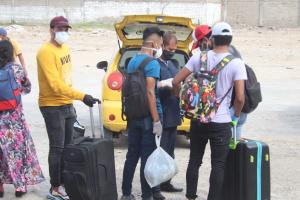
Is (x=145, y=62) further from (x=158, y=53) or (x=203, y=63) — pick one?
(x=203, y=63)

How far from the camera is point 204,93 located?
498 cm

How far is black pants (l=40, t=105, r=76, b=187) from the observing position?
5.69 metres

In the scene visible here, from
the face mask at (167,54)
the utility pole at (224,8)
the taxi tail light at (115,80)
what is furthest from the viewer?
the utility pole at (224,8)

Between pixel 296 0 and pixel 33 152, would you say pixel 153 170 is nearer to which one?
pixel 33 152

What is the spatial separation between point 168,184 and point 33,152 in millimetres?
1435

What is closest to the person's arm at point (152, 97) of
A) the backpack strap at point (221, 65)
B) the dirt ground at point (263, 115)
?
the backpack strap at point (221, 65)

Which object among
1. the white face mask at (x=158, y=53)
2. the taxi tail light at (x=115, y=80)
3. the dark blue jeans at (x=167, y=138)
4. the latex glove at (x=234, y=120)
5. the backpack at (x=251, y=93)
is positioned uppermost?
the white face mask at (x=158, y=53)

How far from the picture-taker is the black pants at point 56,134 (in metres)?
5.69

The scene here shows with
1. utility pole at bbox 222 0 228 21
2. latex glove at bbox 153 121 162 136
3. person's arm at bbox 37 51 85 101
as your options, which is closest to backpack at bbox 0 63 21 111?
person's arm at bbox 37 51 85 101

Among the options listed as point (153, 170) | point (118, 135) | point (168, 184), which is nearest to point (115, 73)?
point (118, 135)

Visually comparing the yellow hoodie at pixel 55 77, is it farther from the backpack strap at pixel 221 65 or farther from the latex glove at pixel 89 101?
the backpack strap at pixel 221 65

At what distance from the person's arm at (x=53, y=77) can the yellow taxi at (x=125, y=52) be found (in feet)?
7.49

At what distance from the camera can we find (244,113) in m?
6.01

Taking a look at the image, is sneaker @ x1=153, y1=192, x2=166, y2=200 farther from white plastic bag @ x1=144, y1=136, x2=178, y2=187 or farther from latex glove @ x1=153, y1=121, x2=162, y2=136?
latex glove @ x1=153, y1=121, x2=162, y2=136
